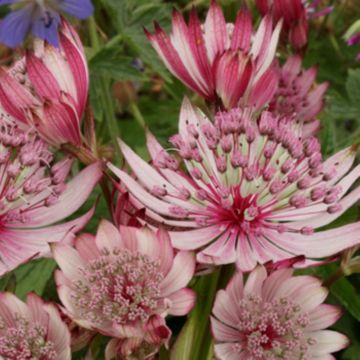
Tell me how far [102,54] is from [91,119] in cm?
30

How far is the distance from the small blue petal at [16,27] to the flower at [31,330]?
1.44ft

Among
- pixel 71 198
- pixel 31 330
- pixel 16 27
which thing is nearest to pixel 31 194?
pixel 71 198

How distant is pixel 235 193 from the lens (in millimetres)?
616

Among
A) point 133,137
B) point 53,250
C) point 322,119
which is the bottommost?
point 133,137

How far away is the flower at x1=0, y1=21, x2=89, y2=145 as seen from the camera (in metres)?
0.59

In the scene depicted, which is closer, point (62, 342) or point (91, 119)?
point (62, 342)

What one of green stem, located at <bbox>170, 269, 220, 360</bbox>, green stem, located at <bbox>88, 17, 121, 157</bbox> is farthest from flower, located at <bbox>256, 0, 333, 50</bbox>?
green stem, located at <bbox>170, 269, 220, 360</bbox>

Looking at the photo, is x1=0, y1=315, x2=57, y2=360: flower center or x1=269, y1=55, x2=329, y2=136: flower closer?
x1=0, y1=315, x2=57, y2=360: flower center

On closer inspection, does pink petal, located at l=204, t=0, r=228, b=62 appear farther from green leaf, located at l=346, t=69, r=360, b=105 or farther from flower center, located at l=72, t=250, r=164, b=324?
green leaf, located at l=346, t=69, r=360, b=105

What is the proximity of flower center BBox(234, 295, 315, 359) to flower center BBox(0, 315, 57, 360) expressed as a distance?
0.42 ft

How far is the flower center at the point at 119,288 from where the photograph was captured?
1.64 ft

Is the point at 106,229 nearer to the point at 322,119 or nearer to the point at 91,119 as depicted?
the point at 91,119

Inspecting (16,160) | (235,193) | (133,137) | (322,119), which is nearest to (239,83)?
(235,193)

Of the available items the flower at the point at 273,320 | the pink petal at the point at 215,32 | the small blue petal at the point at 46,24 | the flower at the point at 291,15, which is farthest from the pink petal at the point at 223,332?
the small blue petal at the point at 46,24
